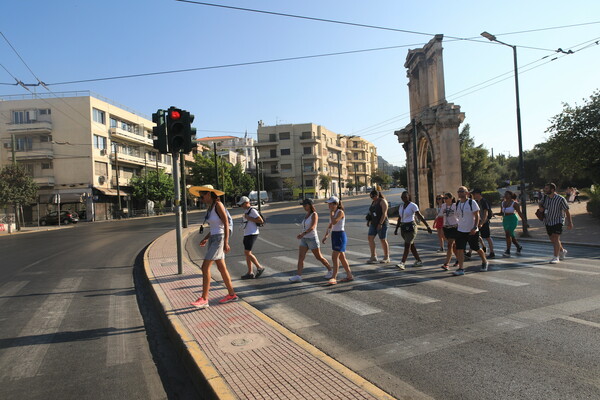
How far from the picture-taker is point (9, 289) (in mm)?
8000

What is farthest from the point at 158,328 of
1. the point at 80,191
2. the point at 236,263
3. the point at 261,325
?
the point at 80,191

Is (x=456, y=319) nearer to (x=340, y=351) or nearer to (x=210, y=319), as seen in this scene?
(x=340, y=351)

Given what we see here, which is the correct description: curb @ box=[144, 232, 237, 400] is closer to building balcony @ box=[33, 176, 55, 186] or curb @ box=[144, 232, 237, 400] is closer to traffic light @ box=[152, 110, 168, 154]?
traffic light @ box=[152, 110, 168, 154]

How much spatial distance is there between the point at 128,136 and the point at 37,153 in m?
9.93

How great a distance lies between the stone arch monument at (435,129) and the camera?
24359 mm

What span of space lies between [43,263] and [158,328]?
8.27 meters

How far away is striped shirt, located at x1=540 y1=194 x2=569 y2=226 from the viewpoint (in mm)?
8781

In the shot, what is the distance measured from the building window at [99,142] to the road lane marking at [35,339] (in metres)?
42.6

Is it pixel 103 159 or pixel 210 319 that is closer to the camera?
pixel 210 319

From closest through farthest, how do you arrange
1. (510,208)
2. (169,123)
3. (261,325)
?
(261,325) → (169,123) → (510,208)

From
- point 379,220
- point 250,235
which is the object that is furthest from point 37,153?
point 379,220

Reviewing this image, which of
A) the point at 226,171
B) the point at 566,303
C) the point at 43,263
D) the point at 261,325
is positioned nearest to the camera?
the point at 261,325

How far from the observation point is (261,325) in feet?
15.7

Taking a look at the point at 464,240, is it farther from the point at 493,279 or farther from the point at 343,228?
the point at 343,228
